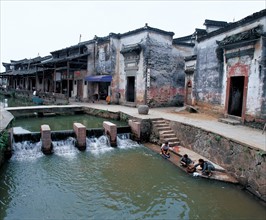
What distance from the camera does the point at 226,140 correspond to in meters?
8.19

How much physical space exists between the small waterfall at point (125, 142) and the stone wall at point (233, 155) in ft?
8.05

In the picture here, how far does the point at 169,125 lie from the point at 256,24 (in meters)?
5.97

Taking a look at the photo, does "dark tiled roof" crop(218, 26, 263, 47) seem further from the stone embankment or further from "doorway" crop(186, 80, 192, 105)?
"doorway" crop(186, 80, 192, 105)

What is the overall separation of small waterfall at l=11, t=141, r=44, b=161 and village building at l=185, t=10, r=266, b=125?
925 cm

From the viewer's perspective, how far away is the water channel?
579 centimetres

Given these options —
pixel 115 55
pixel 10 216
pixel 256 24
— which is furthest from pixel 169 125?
pixel 115 55

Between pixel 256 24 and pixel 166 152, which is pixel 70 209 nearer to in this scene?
pixel 166 152

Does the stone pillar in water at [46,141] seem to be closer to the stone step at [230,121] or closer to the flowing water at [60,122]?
the flowing water at [60,122]

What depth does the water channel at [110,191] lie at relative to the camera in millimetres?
5785

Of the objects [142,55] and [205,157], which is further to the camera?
[142,55]

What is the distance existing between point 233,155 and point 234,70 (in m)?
5.34

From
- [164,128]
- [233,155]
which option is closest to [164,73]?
[164,128]

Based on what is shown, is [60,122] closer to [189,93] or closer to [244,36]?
[189,93]

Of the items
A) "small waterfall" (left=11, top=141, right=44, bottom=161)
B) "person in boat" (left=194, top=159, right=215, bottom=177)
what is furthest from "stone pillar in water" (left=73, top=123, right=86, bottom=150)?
"person in boat" (left=194, top=159, right=215, bottom=177)
